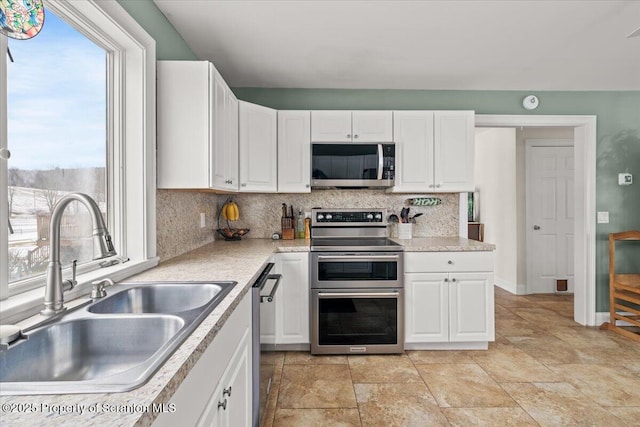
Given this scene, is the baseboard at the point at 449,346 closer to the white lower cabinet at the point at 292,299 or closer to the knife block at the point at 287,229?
the white lower cabinet at the point at 292,299

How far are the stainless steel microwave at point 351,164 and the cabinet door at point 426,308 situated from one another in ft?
3.00

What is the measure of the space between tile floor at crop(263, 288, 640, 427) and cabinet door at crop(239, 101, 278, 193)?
55.2 inches

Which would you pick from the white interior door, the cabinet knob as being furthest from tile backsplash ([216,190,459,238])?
the cabinet knob

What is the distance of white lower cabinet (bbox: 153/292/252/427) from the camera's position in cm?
80

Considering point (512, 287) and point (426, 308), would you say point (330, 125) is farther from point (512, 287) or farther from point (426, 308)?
point (512, 287)

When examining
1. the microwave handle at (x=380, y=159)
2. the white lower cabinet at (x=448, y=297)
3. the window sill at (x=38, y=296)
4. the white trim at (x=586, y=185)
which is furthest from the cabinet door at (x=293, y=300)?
the white trim at (x=586, y=185)

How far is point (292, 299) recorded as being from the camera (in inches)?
110

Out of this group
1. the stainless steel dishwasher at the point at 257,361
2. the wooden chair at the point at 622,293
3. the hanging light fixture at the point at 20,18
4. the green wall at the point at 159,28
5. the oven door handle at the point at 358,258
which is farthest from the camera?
the wooden chair at the point at 622,293

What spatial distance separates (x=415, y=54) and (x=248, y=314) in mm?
2289

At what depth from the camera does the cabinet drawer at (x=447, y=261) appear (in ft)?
9.22

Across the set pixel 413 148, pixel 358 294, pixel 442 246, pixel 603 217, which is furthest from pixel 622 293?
pixel 358 294

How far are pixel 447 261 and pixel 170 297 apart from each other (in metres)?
2.15

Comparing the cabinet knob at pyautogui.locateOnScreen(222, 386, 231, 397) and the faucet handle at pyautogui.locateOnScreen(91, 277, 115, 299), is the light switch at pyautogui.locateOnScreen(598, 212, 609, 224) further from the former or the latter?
the faucet handle at pyautogui.locateOnScreen(91, 277, 115, 299)

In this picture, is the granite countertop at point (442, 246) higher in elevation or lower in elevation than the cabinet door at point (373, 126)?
lower
